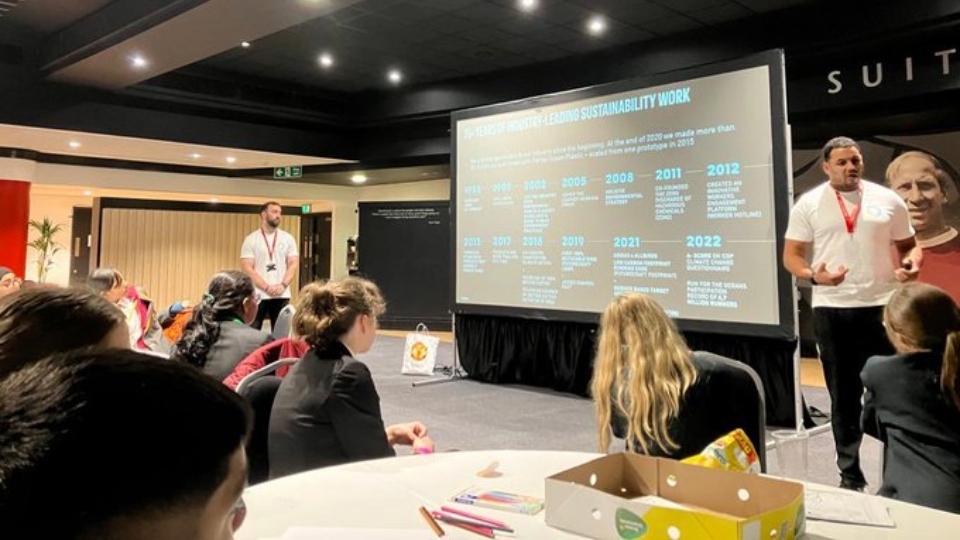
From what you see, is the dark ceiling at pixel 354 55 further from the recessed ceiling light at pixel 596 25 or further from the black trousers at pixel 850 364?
the black trousers at pixel 850 364

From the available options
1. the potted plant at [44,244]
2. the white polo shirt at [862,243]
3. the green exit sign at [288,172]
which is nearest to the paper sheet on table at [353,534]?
the white polo shirt at [862,243]

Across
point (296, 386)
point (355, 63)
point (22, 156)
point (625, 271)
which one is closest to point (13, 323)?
point (296, 386)

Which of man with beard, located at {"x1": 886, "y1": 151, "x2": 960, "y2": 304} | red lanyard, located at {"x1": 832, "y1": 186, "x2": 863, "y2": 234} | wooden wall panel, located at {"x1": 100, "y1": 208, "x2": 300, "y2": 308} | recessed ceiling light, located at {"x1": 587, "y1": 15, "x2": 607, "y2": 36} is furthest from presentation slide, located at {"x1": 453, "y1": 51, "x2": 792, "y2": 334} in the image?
wooden wall panel, located at {"x1": 100, "y1": 208, "x2": 300, "y2": 308}

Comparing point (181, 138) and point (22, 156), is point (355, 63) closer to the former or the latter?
point (181, 138)

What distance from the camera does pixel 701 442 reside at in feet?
5.82

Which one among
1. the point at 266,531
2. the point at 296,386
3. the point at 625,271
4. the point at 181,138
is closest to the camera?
the point at 266,531

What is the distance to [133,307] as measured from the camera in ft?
12.8

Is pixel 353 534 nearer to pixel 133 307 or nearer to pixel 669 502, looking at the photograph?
pixel 669 502

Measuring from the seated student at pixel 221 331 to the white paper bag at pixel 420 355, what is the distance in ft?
10.6

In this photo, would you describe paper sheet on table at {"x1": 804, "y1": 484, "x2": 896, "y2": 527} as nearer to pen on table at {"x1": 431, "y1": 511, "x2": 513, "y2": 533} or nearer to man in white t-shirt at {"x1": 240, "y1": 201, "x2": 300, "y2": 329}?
pen on table at {"x1": 431, "y1": 511, "x2": 513, "y2": 533}

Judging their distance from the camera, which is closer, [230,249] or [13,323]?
[13,323]

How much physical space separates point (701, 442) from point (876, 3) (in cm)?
434

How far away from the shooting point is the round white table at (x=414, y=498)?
1018 mm

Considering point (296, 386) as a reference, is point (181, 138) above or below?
above
